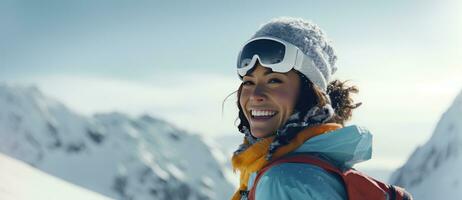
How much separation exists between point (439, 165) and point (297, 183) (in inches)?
1986

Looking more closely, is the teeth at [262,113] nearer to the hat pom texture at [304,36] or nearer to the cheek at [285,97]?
the cheek at [285,97]

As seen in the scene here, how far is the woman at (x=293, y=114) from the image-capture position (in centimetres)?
229

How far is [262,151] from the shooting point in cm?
258

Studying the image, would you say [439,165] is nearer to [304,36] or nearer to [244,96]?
[304,36]

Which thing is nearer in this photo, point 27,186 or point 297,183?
point 297,183

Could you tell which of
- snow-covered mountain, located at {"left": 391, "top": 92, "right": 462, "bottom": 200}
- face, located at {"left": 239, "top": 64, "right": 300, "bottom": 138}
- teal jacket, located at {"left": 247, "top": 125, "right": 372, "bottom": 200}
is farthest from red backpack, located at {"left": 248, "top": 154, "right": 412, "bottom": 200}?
snow-covered mountain, located at {"left": 391, "top": 92, "right": 462, "bottom": 200}

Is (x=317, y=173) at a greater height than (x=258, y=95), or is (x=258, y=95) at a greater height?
(x=258, y=95)

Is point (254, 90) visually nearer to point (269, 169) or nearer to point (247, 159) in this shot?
point (247, 159)

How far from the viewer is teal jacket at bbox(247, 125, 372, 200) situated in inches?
87.5

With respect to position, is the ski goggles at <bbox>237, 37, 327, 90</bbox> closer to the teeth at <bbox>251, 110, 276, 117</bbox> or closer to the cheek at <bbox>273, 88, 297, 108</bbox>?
the cheek at <bbox>273, 88, 297, 108</bbox>

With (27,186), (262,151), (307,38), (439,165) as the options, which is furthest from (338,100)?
(439,165)

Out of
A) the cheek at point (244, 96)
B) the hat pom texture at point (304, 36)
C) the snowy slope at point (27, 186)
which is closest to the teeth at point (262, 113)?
the cheek at point (244, 96)

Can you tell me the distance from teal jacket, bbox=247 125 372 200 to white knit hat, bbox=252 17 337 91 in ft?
1.48

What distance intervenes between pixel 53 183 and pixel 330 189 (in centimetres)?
928
